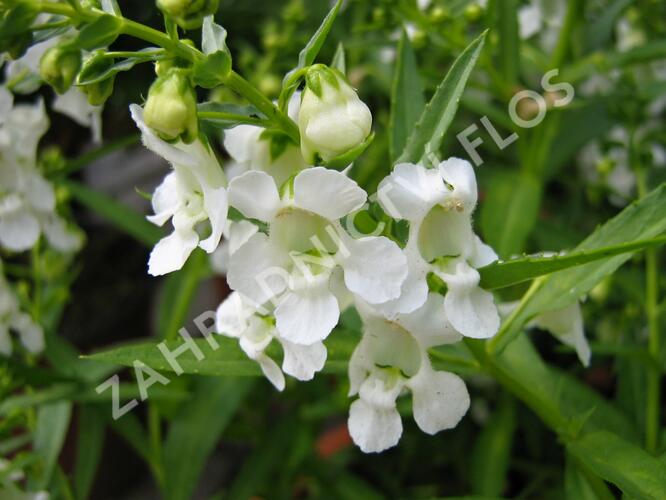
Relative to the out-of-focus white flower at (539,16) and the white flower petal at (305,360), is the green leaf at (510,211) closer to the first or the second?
the out-of-focus white flower at (539,16)

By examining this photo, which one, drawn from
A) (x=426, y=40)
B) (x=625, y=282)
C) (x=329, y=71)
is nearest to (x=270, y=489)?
(x=625, y=282)

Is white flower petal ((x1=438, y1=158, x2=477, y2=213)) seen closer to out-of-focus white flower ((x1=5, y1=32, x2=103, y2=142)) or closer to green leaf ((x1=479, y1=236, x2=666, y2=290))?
green leaf ((x1=479, y1=236, x2=666, y2=290))

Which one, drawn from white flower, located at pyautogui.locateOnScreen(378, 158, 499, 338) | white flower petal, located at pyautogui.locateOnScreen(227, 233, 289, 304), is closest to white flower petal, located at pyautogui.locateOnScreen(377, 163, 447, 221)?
white flower, located at pyautogui.locateOnScreen(378, 158, 499, 338)

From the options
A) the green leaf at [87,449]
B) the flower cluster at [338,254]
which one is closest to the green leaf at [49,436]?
the green leaf at [87,449]

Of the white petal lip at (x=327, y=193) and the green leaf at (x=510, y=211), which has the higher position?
the white petal lip at (x=327, y=193)

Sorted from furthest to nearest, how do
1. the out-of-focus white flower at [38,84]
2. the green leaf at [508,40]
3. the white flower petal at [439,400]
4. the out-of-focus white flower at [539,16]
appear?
the out-of-focus white flower at [539,16] < the green leaf at [508,40] < the out-of-focus white flower at [38,84] < the white flower petal at [439,400]

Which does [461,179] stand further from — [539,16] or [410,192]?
[539,16]

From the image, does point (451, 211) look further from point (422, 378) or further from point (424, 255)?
point (422, 378)
